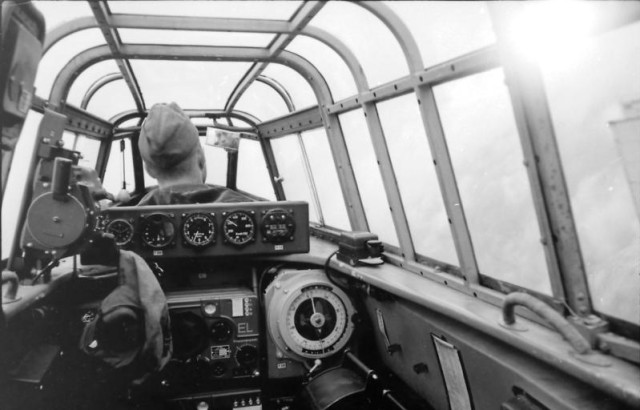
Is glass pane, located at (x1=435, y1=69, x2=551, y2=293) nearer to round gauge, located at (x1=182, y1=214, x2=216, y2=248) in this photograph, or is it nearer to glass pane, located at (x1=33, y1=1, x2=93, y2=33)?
round gauge, located at (x1=182, y1=214, x2=216, y2=248)

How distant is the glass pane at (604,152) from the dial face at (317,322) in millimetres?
1750

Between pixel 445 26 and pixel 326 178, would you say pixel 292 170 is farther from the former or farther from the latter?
pixel 445 26

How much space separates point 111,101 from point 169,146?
235cm

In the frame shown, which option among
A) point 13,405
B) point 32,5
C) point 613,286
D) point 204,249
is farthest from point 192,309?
point 613,286

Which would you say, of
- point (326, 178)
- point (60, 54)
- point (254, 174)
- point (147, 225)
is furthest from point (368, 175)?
point (254, 174)

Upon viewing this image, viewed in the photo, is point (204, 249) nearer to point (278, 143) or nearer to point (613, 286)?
point (613, 286)

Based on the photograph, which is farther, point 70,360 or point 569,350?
point 70,360

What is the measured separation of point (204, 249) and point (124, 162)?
11.6ft

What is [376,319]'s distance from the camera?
3.28 metres

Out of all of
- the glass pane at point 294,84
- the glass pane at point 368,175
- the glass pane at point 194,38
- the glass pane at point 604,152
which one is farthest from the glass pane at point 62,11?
the glass pane at point 604,152

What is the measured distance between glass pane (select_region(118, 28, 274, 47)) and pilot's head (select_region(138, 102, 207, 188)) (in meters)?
0.61

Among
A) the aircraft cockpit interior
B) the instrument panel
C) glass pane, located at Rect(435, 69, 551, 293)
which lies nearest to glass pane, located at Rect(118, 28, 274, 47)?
the aircraft cockpit interior

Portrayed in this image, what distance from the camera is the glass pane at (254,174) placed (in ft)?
22.2

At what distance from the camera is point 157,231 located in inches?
132
